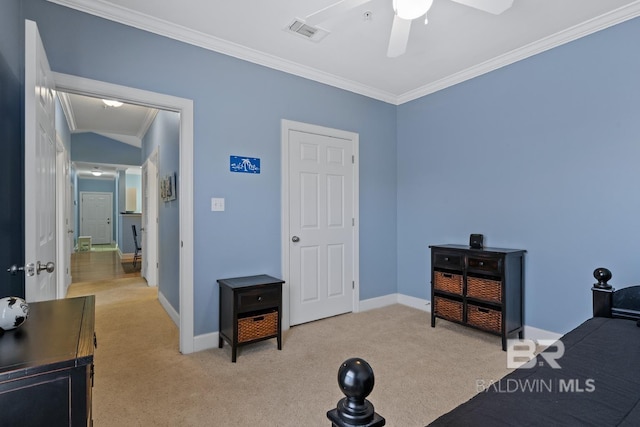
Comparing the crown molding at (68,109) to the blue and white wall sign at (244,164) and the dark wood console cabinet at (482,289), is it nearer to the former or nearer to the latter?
the blue and white wall sign at (244,164)

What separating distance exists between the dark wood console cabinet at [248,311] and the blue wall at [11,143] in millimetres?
1310

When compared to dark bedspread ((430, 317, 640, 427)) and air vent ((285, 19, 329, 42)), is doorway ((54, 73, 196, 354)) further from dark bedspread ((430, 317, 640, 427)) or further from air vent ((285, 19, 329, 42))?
dark bedspread ((430, 317, 640, 427))

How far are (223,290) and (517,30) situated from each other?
3285mm

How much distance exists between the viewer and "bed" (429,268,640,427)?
34.4 inches

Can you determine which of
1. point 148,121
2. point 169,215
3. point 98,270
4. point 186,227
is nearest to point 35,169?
point 186,227

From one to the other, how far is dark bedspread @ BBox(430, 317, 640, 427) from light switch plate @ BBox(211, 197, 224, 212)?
8.14 feet

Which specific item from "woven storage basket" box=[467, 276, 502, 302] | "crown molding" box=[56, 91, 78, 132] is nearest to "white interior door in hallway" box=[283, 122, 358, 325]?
"woven storage basket" box=[467, 276, 502, 302]

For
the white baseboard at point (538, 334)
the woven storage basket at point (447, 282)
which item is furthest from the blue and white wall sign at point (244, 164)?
the white baseboard at point (538, 334)

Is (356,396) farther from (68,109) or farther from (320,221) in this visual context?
(68,109)

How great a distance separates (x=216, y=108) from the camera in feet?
9.77

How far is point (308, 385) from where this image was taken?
7.46ft

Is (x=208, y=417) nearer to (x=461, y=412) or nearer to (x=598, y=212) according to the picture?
(x=461, y=412)

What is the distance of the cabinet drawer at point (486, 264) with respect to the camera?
2.90m

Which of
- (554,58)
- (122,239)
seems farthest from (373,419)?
(122,239)
